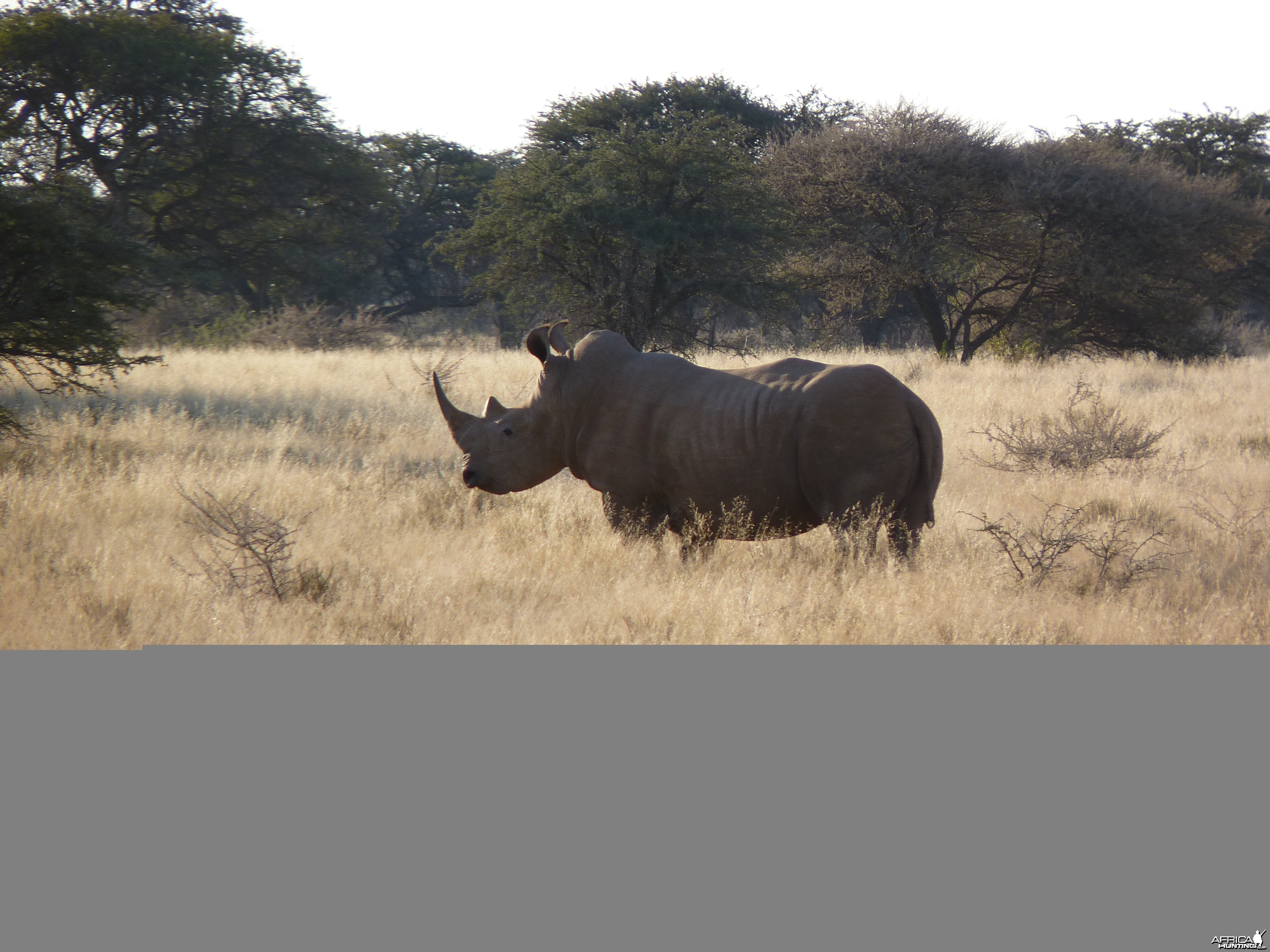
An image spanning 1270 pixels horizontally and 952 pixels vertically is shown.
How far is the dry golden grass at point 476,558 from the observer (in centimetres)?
497

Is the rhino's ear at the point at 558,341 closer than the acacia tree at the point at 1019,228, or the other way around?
the rhino's ear at the point at 558,341

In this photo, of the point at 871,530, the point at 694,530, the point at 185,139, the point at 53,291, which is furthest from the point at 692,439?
the point at 185,139

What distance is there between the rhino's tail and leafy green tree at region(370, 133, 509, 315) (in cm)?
3274

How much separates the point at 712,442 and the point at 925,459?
1161 mm

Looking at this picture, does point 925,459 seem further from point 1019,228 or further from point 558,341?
point 1019,228

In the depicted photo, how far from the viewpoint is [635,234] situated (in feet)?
52.9

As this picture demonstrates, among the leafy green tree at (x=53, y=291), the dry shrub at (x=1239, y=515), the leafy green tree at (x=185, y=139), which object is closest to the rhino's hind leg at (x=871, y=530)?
the dry shrub at (x=1239, y=515)

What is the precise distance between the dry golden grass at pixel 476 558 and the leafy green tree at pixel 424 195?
88.3ft

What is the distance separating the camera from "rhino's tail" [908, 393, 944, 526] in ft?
18.5

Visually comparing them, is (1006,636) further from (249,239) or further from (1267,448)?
(249,239)

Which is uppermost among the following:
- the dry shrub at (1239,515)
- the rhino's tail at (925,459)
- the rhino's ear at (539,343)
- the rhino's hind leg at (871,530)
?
the rhino's ear at (539,343)

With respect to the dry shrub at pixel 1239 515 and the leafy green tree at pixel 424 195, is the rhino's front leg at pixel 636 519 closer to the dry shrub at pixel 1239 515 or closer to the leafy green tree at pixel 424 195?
the dry shrub at pixel 1239 515

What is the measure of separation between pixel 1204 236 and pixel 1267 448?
14.8 meters

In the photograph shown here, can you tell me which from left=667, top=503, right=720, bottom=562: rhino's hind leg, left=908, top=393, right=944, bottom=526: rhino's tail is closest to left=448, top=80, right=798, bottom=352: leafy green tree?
left=667, top=503, right=720, bottom=562: rhino's hind leg
